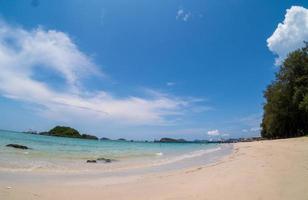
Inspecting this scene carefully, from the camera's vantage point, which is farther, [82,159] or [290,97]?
[290,97]

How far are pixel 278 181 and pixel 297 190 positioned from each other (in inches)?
45.5

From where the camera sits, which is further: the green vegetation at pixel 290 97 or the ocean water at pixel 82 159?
the green vegetation at pixel 290 97

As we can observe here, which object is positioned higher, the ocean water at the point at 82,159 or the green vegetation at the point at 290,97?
the green vegetation at the point at 290,97

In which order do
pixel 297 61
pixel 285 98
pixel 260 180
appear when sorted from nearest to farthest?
pixel 260 180 → pixel 297 61 → pixel 285 98

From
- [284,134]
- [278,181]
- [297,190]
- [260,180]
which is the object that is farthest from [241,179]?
[284,134]

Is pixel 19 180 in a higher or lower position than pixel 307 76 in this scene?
lower

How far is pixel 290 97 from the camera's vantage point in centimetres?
4500

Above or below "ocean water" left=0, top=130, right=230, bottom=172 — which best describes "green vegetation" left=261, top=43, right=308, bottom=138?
above

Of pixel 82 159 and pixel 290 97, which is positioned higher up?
pixel 290 97

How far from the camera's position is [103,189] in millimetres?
7328

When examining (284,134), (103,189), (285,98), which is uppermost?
(285,98)

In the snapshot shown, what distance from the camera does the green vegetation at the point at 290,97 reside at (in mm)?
41188

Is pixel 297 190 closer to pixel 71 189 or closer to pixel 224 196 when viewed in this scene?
pixel 224 196

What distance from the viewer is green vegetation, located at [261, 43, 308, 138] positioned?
135 feet
